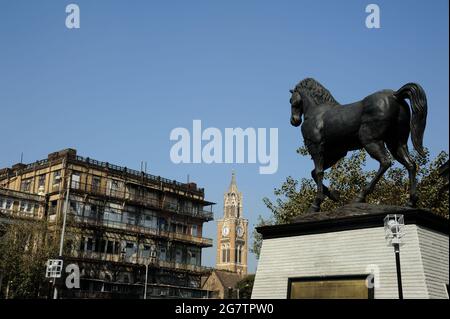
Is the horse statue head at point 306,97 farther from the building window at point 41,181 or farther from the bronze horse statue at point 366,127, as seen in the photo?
the building window at point 41,181

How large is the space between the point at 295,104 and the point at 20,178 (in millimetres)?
55288

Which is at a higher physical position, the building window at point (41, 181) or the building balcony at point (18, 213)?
the building window at point (41, 181)

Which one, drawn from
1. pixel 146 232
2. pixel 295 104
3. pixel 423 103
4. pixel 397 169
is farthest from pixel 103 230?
pixel 423 103

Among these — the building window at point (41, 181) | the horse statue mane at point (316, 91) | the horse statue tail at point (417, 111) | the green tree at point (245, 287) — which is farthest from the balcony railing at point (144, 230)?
the horse statue tail at point (417, 111)

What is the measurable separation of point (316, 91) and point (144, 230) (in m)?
51.4

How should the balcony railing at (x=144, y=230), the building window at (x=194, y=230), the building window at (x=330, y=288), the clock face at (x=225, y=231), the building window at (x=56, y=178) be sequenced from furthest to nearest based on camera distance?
the clock face at (x=225, y=231) → the building window at (x=194, y=230) → the balcony railing at (x=144, y=230) → the building window at (x=56, y=178) → the building window at (x=330, y=288)

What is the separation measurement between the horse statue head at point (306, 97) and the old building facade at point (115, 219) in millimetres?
37969

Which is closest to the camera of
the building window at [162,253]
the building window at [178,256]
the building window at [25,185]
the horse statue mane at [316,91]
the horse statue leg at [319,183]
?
the horse statue leg at [319,183]

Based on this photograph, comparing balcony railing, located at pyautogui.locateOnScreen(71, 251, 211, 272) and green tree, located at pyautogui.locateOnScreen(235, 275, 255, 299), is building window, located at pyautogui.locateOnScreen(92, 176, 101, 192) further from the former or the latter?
green tree, located at pyautogui.locateOnScreen(235, 275, 255, 299)

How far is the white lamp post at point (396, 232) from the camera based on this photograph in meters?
10.7

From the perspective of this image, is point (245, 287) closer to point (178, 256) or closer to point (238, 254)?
point (178, 256)
